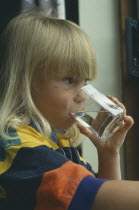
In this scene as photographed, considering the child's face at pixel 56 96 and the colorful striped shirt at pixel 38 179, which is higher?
the child's face at pixel 56 96

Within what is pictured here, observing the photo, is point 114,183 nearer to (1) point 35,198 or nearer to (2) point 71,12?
(1) point 35,198

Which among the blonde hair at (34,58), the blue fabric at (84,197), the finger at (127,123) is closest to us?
the blue fabric at (84,197)

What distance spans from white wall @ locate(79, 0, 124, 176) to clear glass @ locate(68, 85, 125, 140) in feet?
1.64

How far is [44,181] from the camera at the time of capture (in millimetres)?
625

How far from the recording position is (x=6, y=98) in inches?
32.3

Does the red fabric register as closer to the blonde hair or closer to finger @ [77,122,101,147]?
the blonde hair

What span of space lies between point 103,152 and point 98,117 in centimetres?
18

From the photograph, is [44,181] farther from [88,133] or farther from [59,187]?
[88,133]

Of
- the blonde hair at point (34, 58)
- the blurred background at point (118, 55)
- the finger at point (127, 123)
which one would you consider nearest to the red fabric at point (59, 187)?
the blonde hair at point (34, 58)

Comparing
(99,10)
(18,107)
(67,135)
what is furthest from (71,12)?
(18,107)

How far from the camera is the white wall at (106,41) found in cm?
138

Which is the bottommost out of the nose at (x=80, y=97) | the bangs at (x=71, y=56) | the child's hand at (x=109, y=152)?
the child's hand at (x=109, y=152)

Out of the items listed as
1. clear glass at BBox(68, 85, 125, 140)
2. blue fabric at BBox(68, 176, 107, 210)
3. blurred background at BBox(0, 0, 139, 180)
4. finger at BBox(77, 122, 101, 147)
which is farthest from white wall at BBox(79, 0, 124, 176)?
blue fabric at BBox(68, 176, 107, 210)

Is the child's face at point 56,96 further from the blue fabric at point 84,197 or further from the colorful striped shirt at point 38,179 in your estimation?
the blue fabric at point 84,197
